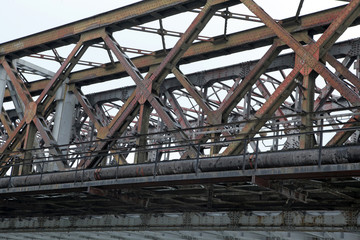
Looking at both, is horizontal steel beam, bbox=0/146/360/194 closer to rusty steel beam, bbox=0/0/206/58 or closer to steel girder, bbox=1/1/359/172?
steel girder, bbox=1/1/359/172

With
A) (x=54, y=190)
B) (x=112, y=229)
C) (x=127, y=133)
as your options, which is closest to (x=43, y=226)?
(x=112, y=229)

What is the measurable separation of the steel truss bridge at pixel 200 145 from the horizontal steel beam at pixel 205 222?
4 cm

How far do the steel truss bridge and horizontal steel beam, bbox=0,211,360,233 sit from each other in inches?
1.5

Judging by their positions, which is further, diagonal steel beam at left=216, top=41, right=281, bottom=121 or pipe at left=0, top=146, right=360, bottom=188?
diagonal steel beam at left=216, top=41, right=281, bottom=121

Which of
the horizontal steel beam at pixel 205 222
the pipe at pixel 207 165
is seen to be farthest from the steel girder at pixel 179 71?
the pipe at pixel 207 165

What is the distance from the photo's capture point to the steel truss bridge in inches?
667

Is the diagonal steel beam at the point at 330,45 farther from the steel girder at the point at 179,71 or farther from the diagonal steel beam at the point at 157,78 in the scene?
the diagonal steel beam at the point at 157,78

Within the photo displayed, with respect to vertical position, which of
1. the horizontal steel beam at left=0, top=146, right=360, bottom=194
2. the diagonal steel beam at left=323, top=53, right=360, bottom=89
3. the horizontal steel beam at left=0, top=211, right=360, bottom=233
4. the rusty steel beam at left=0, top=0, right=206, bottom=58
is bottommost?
the horizontal steel beam at left=0, top=211, right=360, bottom=233

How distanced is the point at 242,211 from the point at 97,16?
34.3 feet

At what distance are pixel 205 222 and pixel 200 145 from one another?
316 centimetres

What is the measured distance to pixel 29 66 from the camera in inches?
1283

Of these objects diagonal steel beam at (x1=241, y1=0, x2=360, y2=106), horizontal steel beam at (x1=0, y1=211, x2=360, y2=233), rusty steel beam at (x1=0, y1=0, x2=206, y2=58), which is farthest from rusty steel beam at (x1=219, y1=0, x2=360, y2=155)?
rusty steel beam at (x1=0, y1=0, x2=206, y2=58)

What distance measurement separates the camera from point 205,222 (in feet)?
69.1

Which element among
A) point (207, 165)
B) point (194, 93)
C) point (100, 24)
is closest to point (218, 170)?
point (207, 165)
